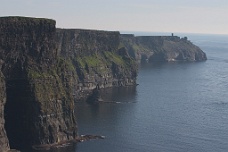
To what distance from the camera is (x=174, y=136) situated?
178 metres

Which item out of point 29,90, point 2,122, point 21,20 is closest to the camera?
point 2,122

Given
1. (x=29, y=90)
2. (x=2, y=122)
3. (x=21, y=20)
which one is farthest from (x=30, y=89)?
(x=21, y=20)

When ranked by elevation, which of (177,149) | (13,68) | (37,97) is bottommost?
(177,149)

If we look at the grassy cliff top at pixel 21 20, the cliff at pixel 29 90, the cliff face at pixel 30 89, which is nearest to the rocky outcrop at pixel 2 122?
the cliff at pixel 29 90

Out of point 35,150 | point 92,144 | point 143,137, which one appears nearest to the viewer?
point 35,150

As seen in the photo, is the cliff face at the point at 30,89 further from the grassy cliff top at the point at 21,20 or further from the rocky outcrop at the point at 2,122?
the rocky outcrop at the point at 2,122

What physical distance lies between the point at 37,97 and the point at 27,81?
657 cm

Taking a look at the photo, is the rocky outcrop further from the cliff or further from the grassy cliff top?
the grassy cliff top

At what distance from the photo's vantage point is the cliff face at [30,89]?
157 meters

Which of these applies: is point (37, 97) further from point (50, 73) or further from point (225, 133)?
point (225, 133)

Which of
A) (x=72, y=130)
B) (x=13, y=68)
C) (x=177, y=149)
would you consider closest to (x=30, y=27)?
(x=13, y=68)

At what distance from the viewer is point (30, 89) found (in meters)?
157

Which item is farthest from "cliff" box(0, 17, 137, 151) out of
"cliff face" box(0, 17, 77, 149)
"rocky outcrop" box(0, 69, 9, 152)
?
"rocky outcrop" box(0, 69, 9, 152)

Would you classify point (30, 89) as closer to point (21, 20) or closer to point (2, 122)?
point (2, 122)
